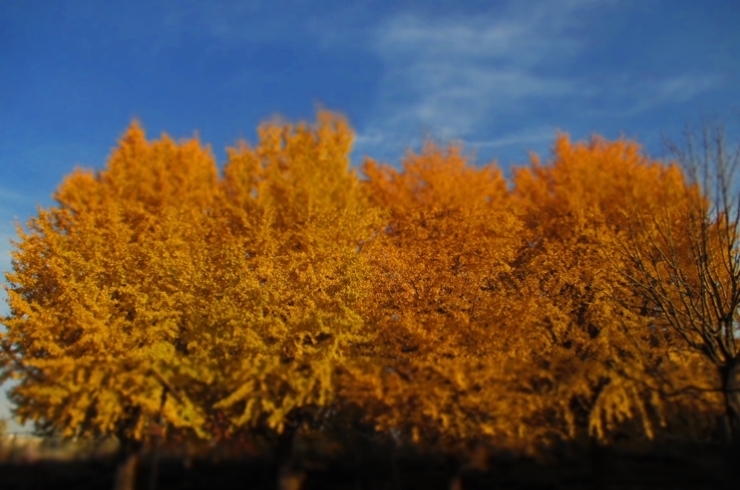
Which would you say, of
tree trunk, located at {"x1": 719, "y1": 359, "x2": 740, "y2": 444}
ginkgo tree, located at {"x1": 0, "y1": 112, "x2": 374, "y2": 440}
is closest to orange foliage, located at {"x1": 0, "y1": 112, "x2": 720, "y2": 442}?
ginkgo tree, located at {"x1": 0, "y1": 112, "x2": 374, "y2": 440}

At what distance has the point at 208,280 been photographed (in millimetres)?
16656

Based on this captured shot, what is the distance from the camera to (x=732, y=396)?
12102mm

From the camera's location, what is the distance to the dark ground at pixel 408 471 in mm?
9547

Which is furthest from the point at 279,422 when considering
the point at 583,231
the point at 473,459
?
the point at 583,231

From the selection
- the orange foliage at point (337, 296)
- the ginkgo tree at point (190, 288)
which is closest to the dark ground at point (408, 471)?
the orange foliage at point (337, 296)

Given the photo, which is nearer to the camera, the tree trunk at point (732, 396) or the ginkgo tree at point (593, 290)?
the tree trunk at point (732, 396)

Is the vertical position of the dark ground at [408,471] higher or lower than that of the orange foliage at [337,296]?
lower

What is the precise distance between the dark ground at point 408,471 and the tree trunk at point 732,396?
1.56 m

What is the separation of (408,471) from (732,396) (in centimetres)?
716

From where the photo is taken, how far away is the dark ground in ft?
31.3

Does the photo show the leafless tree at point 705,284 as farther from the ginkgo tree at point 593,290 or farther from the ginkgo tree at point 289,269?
the ginkgo tree at point 289,269

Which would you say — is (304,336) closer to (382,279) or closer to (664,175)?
(382,279)

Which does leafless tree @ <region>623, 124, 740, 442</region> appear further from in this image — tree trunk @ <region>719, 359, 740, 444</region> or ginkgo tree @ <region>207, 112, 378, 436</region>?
ginkgo tree @ <region>207, 112, 378, 436</region>

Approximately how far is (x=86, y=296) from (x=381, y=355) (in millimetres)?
8215
